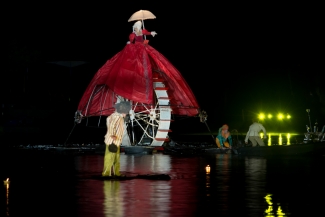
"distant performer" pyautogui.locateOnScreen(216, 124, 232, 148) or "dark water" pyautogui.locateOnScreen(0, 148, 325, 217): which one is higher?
"distant performer" pyautogui.locateOnScreen(216, 124, 232, 148)

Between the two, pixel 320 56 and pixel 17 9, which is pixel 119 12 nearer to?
pixel 17 9

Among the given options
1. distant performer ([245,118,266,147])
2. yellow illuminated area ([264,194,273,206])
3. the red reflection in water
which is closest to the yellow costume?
the red reflection in water

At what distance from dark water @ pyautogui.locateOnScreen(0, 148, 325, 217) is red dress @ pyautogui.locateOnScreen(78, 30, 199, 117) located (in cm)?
663

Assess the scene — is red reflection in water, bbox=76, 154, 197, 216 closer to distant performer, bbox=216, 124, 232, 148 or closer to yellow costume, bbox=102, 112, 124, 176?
yellow costume, bbox=102, 112, 124, 176

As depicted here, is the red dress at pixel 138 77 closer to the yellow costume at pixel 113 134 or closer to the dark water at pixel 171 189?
the dark water at pixel 171 189

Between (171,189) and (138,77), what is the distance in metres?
17.2

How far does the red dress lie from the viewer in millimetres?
36669

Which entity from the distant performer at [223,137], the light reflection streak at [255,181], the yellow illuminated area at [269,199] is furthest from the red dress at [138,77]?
the yellow illuminated area at [269,199]

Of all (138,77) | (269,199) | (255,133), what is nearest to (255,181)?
(269,199)

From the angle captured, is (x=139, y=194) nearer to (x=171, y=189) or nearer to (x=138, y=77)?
(x=171, y=189)

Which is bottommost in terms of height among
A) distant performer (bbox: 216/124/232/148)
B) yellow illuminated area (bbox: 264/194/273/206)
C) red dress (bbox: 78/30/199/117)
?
yellow illuminated area (bbox: 264/194/273/206)

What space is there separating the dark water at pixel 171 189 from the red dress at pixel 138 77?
6.63 meters

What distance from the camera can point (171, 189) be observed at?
19.9 meters

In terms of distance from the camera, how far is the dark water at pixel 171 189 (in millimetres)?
16281
